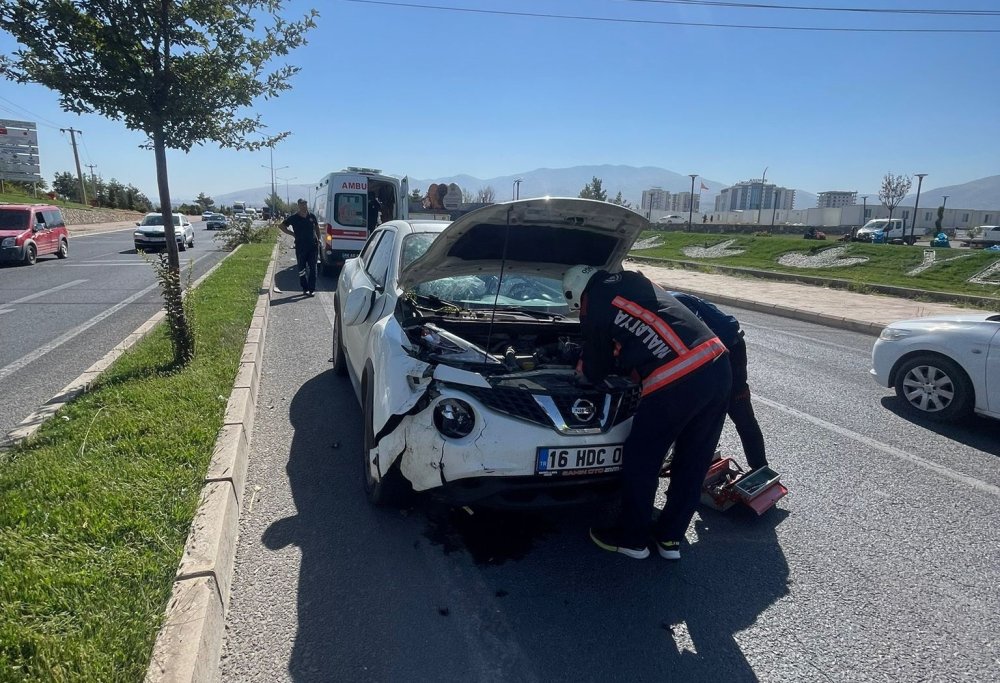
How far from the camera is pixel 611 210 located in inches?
135

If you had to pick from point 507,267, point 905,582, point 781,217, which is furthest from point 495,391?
point 781,217

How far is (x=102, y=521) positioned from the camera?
2918mm

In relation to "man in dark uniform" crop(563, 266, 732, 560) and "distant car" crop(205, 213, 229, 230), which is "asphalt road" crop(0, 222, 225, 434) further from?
"distant car" crop(205, 213, 229, 230)

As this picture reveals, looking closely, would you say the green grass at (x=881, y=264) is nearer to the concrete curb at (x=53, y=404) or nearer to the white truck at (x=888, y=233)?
the concrete curb at (x=53, y=404)

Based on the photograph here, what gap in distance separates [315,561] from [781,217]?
299ft

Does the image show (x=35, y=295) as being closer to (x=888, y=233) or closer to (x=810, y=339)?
(x=810, y=339)

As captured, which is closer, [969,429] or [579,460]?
[579,460]

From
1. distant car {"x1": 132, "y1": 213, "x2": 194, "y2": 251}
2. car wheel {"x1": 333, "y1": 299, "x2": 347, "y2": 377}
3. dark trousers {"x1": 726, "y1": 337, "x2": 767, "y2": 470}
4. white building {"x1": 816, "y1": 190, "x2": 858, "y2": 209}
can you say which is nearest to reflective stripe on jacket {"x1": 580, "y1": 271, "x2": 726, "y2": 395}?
dark trousers {"x1": 726, "y1": 337, "x2": 767, "y2": 470}

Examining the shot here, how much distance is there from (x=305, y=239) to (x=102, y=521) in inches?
373

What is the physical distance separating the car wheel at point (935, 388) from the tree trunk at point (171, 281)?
6924mm

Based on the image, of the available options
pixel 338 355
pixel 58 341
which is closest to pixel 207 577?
pixel 338 355

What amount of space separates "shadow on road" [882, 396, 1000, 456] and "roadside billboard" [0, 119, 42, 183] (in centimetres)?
5201

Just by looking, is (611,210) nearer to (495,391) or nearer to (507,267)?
(507,267)

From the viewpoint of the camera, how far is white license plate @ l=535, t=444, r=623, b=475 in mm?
2885
